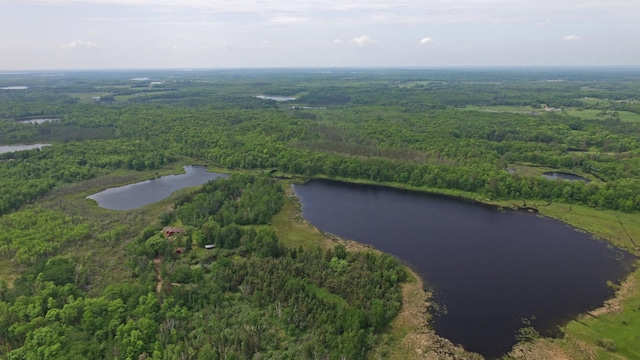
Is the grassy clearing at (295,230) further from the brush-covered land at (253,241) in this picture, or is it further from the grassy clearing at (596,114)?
the grassy clearing at (596,114)

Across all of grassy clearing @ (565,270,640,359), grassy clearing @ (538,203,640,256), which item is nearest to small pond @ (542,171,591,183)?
grassy clearing @ (538,203,640,256)

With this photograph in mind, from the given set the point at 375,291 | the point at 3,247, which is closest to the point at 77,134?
the point at 3,247

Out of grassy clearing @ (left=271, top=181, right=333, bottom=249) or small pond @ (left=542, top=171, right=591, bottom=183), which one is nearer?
grassy clearing @ (left=271, top=181, right=333, bottom=249)

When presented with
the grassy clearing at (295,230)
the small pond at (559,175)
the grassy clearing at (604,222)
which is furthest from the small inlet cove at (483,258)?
the small pond at (559,175)

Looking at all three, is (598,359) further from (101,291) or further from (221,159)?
(221,159)

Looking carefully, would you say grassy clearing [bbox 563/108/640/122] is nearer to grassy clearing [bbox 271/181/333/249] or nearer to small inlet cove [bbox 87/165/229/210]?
grassy clearing [bbox 271/181/333/249]

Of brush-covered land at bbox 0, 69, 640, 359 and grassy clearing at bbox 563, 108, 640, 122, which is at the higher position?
grassy clearing at bbox 563, 108, 640, 122
